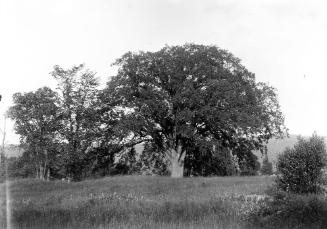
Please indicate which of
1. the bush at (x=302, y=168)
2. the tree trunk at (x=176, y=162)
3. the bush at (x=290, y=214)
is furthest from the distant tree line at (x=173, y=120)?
the bush at (x=290, y=214)

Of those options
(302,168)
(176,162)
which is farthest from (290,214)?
(176,162)

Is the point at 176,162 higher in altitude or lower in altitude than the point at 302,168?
higher

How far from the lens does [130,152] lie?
153 ft

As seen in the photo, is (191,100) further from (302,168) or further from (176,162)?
(302,168)

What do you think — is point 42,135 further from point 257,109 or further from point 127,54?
point 257,109

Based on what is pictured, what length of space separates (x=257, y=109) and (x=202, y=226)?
3097 cm

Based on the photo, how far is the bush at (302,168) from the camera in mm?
21672

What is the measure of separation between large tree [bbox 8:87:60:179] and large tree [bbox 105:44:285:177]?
1154 centimetres

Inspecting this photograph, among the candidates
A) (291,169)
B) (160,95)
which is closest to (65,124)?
(160,95)

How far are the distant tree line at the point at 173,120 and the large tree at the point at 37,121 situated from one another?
9.3 inches

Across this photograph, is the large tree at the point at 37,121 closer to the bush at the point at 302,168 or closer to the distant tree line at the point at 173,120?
the distant tree line at the point at 173,120

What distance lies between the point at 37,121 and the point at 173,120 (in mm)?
18868

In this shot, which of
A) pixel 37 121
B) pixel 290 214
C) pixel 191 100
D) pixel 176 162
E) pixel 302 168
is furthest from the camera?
Result: pixel 37 121

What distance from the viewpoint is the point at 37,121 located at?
54.3m
